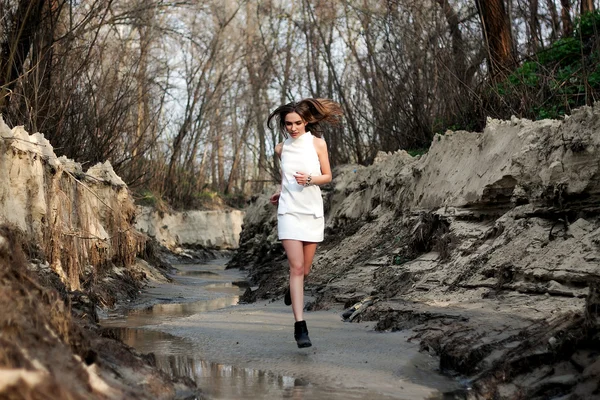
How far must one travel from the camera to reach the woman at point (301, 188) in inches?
226

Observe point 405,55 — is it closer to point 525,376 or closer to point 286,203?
point 286,203

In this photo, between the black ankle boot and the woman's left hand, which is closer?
the black ankle boot

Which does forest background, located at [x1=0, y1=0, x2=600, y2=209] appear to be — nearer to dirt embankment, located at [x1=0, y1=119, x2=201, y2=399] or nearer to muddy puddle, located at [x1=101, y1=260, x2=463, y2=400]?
dirt embankment, located at [x1=0, y1=119, x2=201, y2=399]

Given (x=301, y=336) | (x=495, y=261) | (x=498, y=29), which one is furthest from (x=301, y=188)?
(x=498, y=29)

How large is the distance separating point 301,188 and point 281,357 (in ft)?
4.29

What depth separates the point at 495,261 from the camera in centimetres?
681

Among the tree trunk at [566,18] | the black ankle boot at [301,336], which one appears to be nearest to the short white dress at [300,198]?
the black ankle boot at [301,336]

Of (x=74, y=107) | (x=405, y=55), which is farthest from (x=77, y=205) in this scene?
(x=405, y=55)

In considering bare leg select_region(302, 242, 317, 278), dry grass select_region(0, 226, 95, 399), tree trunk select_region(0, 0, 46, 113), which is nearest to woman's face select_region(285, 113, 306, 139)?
bare leg select_region(302, 242, 317, 278)

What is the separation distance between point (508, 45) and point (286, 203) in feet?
31.5

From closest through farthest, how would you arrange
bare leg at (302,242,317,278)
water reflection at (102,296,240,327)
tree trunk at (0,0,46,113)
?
1. bare leg at (302,242,317,278)
2. water reflection at (102,296,240,327)
3. tree trunk at (0,0,46,113)

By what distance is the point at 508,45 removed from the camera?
1420cm

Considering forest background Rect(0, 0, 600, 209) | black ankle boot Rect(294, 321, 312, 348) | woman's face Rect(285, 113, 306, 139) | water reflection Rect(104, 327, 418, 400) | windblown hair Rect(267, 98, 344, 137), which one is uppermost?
forest background Rect(0, 0, 600, 209)

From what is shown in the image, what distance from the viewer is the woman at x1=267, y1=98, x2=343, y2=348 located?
5730 mm
